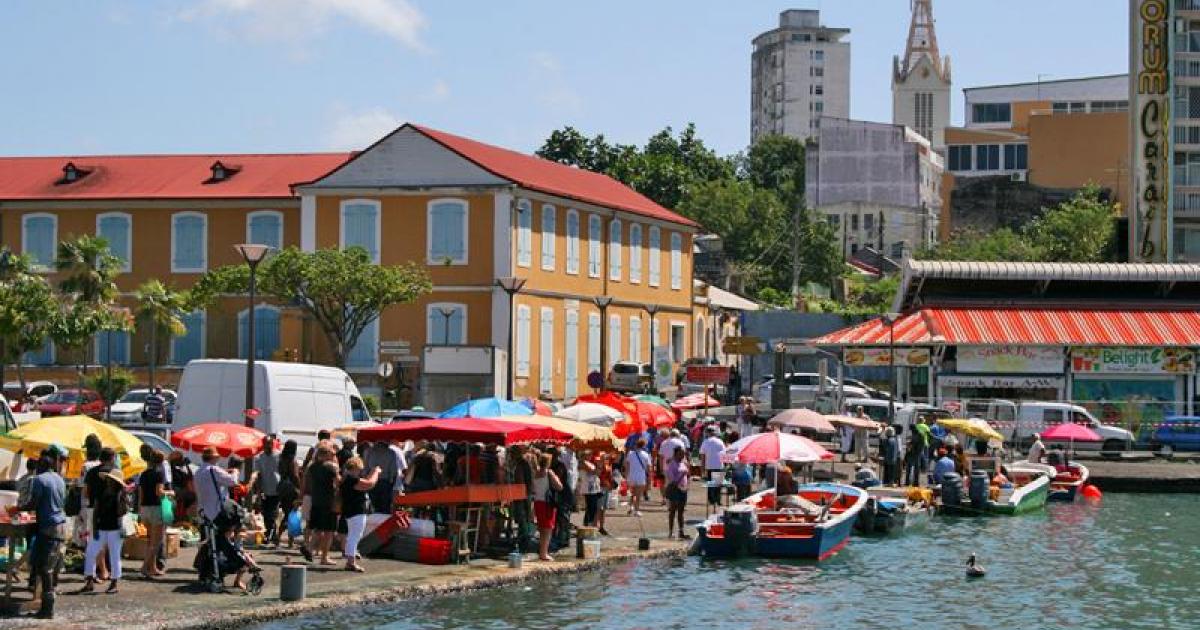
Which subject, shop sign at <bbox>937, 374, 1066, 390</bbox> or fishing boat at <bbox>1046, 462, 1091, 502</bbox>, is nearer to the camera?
fishing boat at <bbox>1046, 462, 1091, 502</bbox>

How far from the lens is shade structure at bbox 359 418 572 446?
27453 millimetres

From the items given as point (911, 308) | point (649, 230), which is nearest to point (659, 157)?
point (649, 230)

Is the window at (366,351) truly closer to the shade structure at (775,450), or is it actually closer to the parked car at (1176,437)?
the parked car at (1176,437)

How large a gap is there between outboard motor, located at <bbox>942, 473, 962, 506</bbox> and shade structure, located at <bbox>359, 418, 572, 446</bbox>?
17406mm

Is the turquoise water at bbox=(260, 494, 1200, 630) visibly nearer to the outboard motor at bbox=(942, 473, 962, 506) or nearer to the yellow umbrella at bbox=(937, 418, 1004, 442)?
the outboard motor at bbox=(942, 473, 962, 506)

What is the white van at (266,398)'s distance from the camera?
35062 millimetres

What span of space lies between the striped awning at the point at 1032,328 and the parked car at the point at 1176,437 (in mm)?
4557

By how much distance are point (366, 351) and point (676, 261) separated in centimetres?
1937

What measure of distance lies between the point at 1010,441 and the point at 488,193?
21158 mm

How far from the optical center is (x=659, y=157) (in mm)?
119062

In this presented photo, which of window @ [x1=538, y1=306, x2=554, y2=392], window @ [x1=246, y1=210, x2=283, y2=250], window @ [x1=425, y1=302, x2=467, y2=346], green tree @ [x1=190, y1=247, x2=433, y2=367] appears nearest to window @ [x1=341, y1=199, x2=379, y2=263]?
window @ [x1=425, y1=302, x2=467, y2=346]

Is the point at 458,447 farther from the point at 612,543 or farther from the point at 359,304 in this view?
the point at 359,304

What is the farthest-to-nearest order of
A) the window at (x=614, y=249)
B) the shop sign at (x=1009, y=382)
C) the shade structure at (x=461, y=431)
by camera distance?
the window at (x=614, y=249) → the shop sign at (x=1009, y=382) → the shade structure at (x=461, y=431)

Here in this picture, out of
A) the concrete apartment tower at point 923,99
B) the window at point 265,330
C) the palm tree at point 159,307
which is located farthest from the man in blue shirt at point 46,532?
the concrete apartment tower at point 923,99
